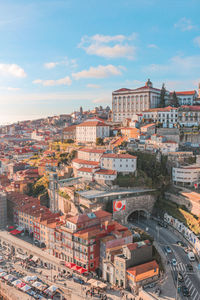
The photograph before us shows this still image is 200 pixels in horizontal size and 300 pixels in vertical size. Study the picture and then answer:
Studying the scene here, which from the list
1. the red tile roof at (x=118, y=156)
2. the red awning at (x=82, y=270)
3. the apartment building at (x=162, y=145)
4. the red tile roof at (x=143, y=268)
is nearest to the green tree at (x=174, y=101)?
the apartment building at (x=162, y=145)

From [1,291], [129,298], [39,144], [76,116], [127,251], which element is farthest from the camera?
[76,116]

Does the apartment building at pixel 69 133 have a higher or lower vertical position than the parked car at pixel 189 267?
higher

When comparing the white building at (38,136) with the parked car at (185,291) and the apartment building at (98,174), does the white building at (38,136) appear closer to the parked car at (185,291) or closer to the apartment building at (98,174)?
the apartment building at (98,174)

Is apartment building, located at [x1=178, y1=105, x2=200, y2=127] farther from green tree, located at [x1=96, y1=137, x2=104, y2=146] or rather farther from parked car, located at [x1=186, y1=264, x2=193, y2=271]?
parked car, located at [x1=186, y1=264, x2=193, y2=271]

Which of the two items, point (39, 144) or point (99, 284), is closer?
point (99, 284)

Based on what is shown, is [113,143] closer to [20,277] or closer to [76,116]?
[20,277]

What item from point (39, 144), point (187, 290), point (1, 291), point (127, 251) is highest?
point (39, 144)

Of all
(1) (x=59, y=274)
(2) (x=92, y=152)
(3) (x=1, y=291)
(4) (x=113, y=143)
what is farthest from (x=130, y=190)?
(3) (x=1, y=291)

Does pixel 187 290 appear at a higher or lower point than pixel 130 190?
lower
